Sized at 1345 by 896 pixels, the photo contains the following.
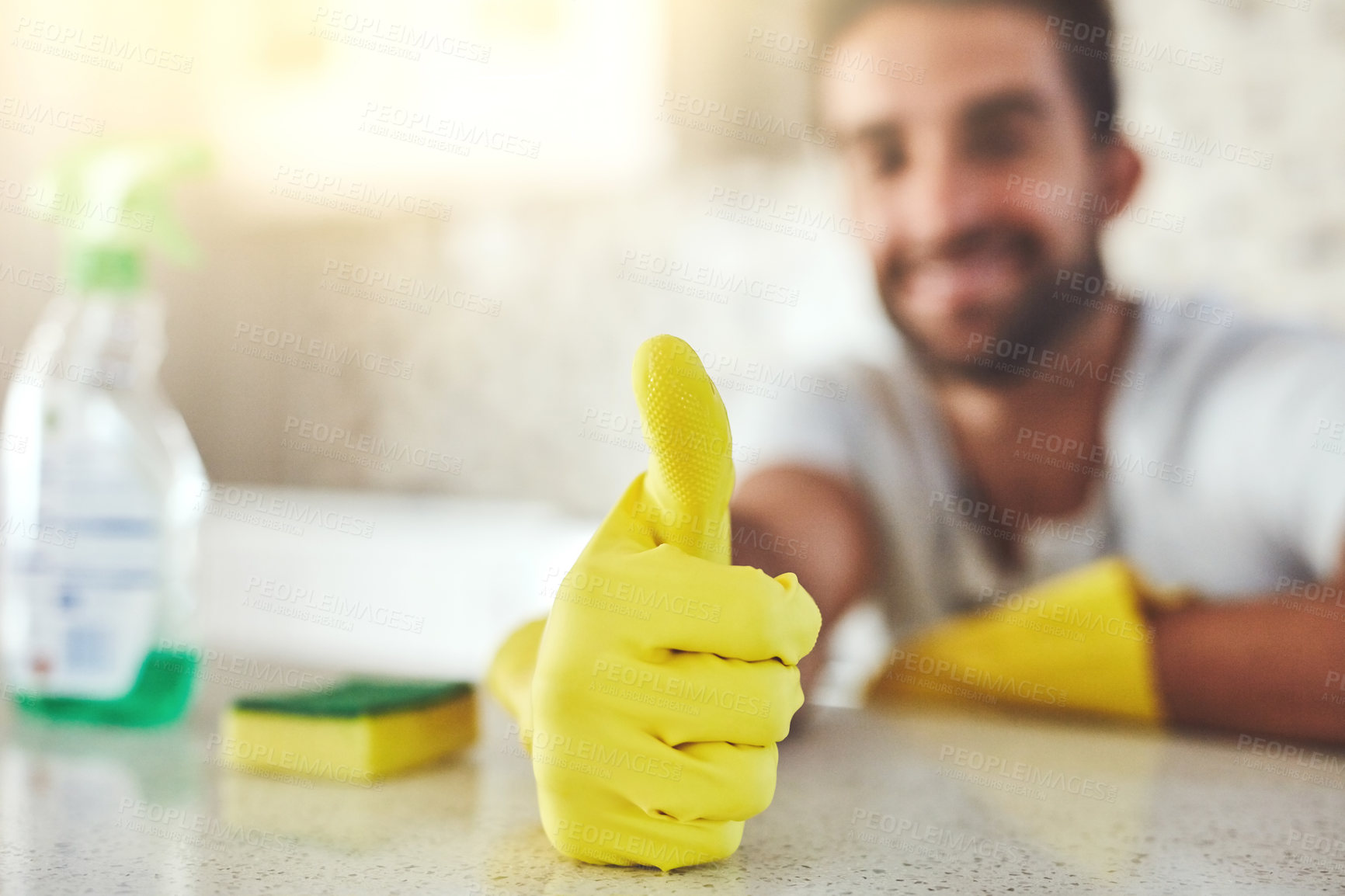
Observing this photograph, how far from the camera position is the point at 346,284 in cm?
142

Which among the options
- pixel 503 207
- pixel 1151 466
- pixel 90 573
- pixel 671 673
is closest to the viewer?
pixel 671 673

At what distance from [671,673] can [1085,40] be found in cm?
95

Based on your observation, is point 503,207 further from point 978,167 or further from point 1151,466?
point 1151,466

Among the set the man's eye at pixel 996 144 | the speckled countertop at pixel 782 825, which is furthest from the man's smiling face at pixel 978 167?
the speckled countertop at pixel 782 825

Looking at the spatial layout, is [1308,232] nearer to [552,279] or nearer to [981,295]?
[981,295]

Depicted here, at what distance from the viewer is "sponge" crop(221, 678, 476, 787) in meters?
0.48

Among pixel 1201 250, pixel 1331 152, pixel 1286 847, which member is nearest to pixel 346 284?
pixel 1201 250

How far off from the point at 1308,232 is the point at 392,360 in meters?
1.08

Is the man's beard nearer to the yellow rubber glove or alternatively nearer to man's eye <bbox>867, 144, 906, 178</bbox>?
man's eye <bbox>867, 144, 906, 178</bbox>

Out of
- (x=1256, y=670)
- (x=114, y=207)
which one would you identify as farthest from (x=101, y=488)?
(x=1256, y=670)

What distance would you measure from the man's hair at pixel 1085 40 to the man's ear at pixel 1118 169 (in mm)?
21

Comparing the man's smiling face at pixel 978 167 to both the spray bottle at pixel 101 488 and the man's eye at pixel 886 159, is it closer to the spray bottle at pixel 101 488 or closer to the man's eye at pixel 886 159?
the man's eye at pixel 886 159

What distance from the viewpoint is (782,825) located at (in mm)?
439

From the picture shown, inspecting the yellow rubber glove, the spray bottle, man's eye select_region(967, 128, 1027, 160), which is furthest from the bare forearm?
the spray bottle
